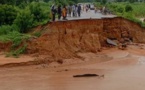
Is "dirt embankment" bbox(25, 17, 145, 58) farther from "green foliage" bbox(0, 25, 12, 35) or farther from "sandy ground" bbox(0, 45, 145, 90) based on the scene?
"green foliage" bbox(0, 25, 12, 35)

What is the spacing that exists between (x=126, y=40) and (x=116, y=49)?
3.22m

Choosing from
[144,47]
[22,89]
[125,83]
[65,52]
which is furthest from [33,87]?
[144,47]

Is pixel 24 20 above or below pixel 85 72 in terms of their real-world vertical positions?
above

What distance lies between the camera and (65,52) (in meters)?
27.2

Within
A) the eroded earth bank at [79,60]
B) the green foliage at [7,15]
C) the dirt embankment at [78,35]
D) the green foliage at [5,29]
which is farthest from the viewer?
the green foliage at [7,15]

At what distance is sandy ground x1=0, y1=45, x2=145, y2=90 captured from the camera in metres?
20.6

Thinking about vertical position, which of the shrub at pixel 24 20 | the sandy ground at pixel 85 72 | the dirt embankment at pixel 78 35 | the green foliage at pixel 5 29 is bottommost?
the sandy ground at pixel 85 72

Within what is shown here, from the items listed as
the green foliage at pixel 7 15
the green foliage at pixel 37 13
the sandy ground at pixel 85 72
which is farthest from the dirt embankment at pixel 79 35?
the green foliage at pixel 7 15

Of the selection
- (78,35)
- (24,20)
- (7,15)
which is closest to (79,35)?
(78,35)

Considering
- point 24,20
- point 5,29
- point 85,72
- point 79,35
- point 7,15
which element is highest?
point 7,15

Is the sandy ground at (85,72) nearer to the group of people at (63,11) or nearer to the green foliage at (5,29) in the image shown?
the group of people at (63,11)

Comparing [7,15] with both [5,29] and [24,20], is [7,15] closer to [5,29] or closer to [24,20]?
[5,29]

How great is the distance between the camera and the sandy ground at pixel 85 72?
20625 mm

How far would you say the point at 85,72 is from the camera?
2403 cm
